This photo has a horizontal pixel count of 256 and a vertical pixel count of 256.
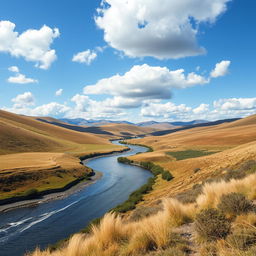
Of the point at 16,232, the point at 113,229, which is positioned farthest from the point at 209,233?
the point at 16,232

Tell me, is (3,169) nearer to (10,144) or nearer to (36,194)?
(36,194)

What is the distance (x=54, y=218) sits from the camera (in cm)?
3341

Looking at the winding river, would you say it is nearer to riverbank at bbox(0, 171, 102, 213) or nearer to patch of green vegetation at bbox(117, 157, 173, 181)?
riverbank at bbox(0, 171, 102, 213)

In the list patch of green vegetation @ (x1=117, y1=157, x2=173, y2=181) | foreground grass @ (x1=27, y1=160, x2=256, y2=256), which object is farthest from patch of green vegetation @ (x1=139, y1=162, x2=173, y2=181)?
foreground grass @ (x1=27, y1=160, x2=256, y2=256)

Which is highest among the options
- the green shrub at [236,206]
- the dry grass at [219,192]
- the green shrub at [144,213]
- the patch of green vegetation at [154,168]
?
the green shrub at [236,206]

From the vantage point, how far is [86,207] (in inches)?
1502

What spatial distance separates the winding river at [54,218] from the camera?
Answer: 25.9 metres

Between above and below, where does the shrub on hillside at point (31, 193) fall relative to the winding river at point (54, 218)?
above

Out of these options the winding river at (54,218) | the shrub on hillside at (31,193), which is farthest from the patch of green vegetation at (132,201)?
the shrub on hillside at (31,193)

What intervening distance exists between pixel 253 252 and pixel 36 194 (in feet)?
157

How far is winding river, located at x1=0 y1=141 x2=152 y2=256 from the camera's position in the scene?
2586cm

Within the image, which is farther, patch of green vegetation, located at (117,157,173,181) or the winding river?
patch of green vegetation, located at (117,157,173,181)

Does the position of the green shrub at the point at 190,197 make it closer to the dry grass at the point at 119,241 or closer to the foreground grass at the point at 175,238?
the foreground grass at the point at 175,238

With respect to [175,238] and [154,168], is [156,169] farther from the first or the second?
[175,238]
